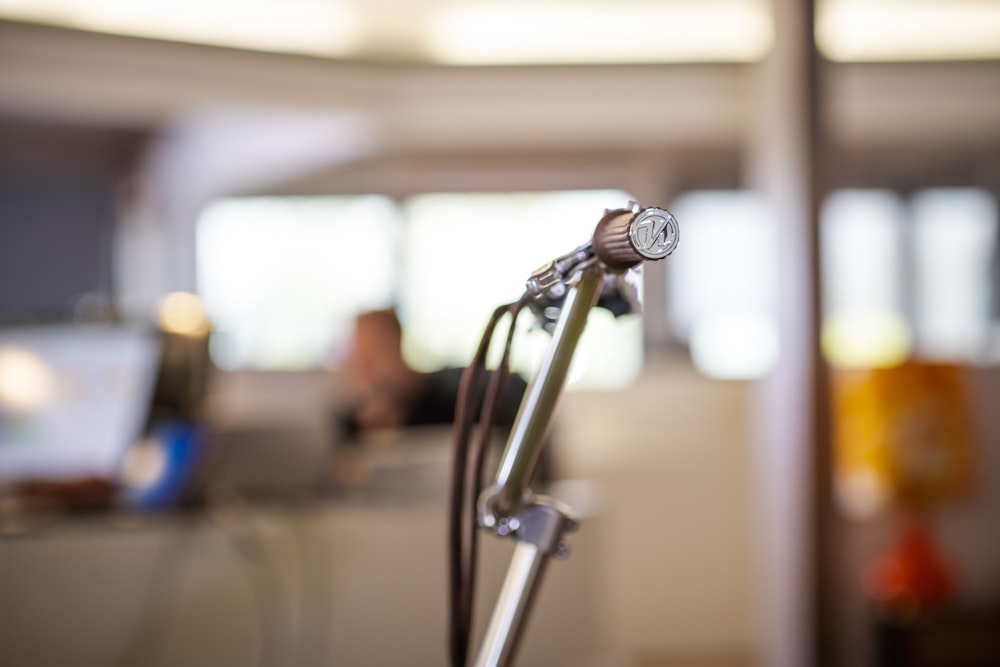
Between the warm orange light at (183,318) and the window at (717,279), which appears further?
the window at (717,279)

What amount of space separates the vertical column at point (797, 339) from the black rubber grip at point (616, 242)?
6.83ft

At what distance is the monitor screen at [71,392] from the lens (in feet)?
7.05

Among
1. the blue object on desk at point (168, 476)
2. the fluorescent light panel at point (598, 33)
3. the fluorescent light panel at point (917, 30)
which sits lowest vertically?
the blue object on desk at point (168, 476)

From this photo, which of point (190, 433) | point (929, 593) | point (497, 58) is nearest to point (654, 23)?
point (497, 58)

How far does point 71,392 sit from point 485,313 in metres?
3.89

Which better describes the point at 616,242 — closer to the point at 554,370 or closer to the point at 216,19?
the point at 554,370

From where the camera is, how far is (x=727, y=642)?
13.0 ft

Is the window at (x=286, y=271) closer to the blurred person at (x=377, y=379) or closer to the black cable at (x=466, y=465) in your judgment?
the blurred person at (x=377, y=379)

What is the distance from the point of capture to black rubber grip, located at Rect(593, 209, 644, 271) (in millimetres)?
650

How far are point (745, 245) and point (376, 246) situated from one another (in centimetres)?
218

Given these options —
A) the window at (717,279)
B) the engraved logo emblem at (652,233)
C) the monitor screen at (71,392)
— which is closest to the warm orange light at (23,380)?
the monitor screen at (71,392)

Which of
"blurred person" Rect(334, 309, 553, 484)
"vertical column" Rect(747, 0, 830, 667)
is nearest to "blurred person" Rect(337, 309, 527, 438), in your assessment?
"blurred person" Rect(334, 309, 553, 484)

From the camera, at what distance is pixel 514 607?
2.34ft

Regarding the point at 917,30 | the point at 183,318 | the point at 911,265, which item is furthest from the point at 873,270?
the point at 183,318
